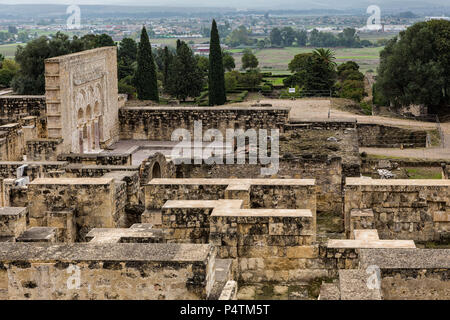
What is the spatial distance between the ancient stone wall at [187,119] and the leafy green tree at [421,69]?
47.8 feet

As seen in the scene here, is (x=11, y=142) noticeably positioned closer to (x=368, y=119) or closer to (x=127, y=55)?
(x=368, y=119)

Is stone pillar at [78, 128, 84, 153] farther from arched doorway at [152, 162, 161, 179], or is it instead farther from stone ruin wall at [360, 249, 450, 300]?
stone ruin wall at [360, 249, 450, 300]

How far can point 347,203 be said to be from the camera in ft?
40.9

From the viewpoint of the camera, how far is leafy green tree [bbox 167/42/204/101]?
5941cm

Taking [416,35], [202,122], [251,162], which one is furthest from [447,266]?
[416,35]

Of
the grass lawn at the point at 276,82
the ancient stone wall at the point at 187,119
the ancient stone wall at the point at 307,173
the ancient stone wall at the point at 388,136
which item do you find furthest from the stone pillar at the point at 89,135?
the grass lawn at the point at 276,82

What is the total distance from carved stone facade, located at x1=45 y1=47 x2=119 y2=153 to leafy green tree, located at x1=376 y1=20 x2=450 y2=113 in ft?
55.0

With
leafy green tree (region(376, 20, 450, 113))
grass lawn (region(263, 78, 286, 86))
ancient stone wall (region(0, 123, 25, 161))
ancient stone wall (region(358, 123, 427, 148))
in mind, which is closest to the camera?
ancient stone wall (region(0, 123, 25, 161))

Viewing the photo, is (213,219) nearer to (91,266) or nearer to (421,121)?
(91,266)

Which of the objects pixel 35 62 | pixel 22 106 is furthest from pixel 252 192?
pixel 35 62

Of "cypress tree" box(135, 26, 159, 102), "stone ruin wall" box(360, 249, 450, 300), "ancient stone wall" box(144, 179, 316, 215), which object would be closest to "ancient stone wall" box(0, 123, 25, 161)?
"ancient stone wall" box(144, 179, 316, 215)

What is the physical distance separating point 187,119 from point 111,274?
18063mm

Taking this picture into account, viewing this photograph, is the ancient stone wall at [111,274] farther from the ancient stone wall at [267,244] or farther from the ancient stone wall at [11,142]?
the ancient stone wall at [11,142]
